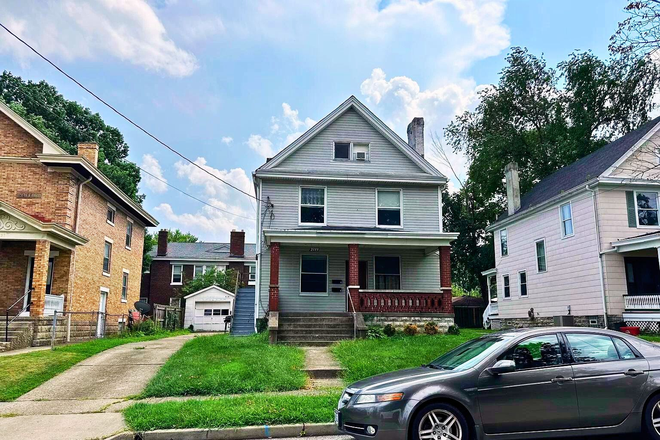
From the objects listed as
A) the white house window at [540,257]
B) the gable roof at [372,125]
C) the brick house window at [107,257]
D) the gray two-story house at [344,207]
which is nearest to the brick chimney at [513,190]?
the white house window at [540,257]

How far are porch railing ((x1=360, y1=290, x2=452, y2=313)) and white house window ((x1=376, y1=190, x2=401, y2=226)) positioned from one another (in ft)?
13.0

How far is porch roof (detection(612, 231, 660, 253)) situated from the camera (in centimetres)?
1614

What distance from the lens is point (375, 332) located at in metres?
15.2

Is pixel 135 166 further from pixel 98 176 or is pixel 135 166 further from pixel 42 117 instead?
pixel 98 176

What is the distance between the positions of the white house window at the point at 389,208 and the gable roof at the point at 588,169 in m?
6.91

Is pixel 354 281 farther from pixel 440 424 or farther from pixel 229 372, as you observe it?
pixel 440 424

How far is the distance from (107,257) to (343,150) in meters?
12.0

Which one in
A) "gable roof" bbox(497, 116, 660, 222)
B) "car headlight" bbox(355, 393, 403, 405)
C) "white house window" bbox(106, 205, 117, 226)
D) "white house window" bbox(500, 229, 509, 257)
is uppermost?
"gable roof" bbox(497, 116, 660, 222)

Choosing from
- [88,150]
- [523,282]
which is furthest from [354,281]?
[88,150]

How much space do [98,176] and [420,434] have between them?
1745 cm

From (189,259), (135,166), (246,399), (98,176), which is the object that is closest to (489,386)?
(246,399)

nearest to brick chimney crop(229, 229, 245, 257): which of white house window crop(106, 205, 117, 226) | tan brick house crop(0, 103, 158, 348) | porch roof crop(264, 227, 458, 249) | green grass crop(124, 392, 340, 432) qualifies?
white house window crop(106, 205, 117, 226)

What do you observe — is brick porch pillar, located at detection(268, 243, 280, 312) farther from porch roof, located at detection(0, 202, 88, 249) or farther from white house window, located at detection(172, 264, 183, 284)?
white house window, located at detection(172, 264, 183, 284)

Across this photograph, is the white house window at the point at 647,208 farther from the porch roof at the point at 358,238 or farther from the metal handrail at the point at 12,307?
the metal handrail at the point at 12,307
